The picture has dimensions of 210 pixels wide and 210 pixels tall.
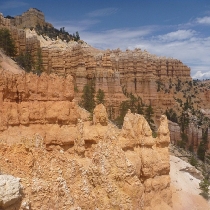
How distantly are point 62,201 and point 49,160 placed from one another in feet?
4.56

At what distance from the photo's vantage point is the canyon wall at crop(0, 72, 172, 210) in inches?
341

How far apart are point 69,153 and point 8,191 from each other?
7.42 metres

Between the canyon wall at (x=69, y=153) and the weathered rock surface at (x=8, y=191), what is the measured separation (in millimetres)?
216

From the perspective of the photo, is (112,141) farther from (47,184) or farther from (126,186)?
(47,184)

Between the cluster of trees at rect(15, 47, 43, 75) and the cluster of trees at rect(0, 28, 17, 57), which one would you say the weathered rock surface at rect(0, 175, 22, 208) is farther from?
the cluster of trees at rect(0, 28, 17, 57)

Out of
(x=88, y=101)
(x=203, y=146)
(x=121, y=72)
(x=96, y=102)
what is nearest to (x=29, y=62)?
(x=88, y=101)

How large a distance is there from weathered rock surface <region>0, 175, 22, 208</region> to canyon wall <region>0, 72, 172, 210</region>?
0.71ft

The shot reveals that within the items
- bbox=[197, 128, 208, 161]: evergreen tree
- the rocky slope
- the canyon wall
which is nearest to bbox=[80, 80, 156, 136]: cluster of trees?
the rocky slope

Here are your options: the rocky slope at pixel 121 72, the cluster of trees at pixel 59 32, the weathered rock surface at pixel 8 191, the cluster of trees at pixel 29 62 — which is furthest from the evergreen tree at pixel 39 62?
the weathered rock surface at pixel 8 191

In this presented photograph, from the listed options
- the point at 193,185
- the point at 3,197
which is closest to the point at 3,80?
the point at 3,197

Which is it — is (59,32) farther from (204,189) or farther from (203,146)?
(204,189)

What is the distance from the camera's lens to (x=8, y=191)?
5.96 metres

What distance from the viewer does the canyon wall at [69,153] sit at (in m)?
8.67

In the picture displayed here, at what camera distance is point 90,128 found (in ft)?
48.8
